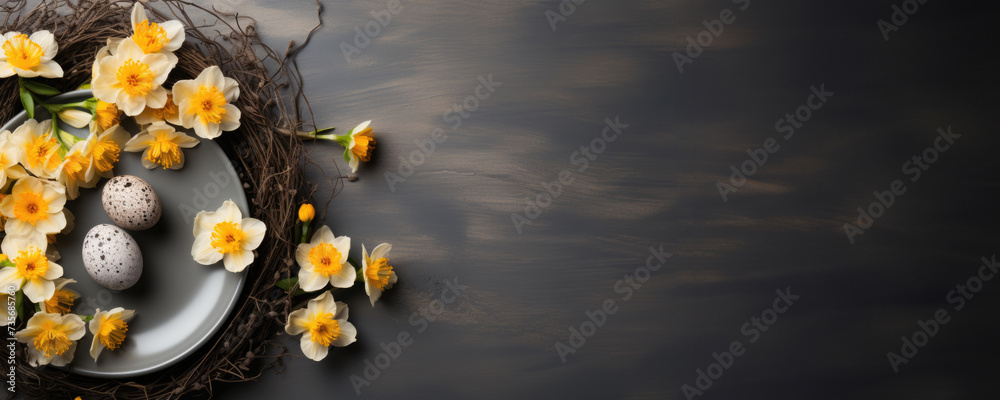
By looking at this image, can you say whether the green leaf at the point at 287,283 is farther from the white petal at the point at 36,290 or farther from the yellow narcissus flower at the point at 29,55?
the yellow narcissus flower at the point at 29,55

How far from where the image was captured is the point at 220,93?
93cm

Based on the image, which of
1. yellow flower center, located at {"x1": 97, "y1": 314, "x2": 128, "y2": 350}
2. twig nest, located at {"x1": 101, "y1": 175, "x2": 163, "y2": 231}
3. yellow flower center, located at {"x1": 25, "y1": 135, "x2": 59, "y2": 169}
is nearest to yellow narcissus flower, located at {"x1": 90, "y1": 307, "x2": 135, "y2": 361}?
yellow flower center, located at {"x1": 97, "y1": 314, "x2": 128, "y2": 350}

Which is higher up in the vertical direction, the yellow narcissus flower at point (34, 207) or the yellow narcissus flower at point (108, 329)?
the yellow narcissus flower at point (34, 207)

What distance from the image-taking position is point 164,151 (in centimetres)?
93

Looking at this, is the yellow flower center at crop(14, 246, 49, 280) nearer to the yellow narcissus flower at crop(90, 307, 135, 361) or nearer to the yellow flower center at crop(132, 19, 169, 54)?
the yellow narcissus flower at crop(90, 307, 135, 361)

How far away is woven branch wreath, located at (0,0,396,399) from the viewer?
90 cm

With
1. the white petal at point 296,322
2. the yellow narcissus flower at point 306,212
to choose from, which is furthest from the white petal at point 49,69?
the white petal at point 296,322

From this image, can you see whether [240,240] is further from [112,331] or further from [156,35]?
[156,35]

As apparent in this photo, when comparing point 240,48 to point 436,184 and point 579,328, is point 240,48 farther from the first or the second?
point 579,328

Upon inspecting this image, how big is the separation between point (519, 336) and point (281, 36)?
2.33 ft

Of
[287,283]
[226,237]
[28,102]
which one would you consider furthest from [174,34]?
[287,283]

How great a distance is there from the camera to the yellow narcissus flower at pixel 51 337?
34.9 inches

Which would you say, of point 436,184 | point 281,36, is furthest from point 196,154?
point 436,184

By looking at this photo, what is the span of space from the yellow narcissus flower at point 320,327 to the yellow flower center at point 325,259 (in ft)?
0.17
